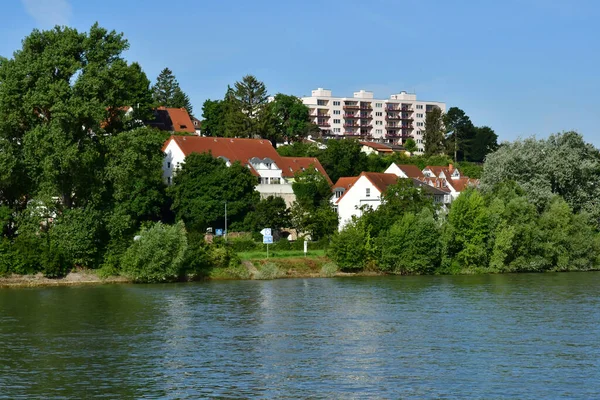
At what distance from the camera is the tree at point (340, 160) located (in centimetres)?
10750

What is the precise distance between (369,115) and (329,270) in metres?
121

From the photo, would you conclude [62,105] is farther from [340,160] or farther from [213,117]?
[213,117]

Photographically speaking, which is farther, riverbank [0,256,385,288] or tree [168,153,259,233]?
tree [168,153,259,233]

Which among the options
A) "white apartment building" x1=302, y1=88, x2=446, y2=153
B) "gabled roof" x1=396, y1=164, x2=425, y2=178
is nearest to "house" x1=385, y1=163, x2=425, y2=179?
"gabled roof" x1=396, y1=164, x2=425, y2=178

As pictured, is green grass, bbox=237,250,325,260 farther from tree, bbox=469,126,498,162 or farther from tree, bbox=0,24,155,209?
tree, bbox=469,126,498,162

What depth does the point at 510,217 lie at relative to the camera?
2712 inches

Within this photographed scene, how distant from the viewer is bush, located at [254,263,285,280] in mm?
62406

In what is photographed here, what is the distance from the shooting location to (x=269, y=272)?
62.8m

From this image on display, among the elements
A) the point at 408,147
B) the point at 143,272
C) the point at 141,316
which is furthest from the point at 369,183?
the point at 408,147

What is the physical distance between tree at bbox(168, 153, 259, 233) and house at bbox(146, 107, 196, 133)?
43.9 meters

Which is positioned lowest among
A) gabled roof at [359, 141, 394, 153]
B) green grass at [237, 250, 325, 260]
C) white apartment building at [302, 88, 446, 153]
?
green grass at [237, 250, 325, 260]

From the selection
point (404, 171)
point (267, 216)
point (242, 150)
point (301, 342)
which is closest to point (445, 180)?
point (404, 171)

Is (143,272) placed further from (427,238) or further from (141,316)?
(427,238)

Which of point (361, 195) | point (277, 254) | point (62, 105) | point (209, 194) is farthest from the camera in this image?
point (361, 195)
